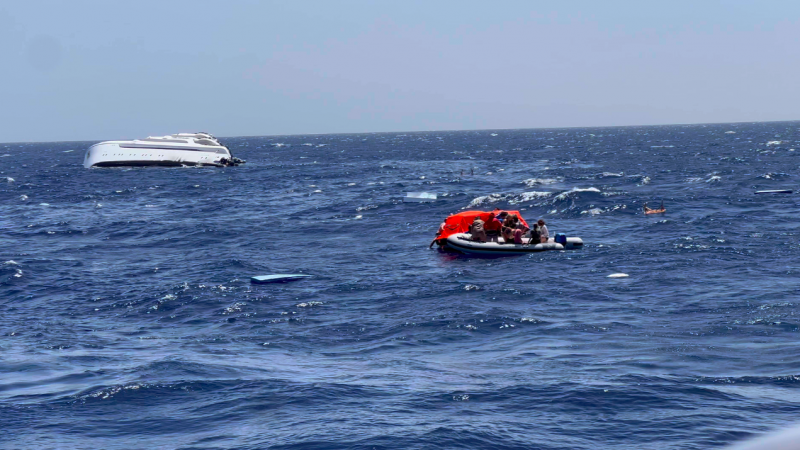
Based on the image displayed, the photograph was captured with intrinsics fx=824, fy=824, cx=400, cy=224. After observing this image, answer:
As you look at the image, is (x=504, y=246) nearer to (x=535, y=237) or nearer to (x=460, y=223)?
(x=535, y=237)

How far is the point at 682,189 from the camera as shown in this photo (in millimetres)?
60969

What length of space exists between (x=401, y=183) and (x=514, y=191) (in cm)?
1468

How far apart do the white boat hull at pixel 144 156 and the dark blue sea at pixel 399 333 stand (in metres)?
56.5

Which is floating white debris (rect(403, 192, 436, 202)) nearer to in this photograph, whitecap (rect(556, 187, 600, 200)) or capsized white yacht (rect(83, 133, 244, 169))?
whitecap (rect(556, 187, 600, 200))

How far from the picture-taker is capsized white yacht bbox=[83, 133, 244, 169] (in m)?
107

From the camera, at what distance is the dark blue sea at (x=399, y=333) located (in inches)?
620

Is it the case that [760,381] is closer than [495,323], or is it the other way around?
[760,381]

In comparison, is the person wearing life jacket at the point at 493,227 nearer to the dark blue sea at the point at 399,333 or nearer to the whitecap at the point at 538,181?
the dark blue sea at the point at 399,333

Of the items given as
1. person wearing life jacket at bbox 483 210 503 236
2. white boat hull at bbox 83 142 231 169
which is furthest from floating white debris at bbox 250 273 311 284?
white boat hull at bbox 83 142 231 169

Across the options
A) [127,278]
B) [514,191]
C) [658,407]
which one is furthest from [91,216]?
[658,407]

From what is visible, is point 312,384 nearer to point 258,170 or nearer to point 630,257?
point 630,257

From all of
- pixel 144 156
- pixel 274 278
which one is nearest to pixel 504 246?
pixel 274 278

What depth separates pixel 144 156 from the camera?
10700cm

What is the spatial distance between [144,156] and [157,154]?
165cm
